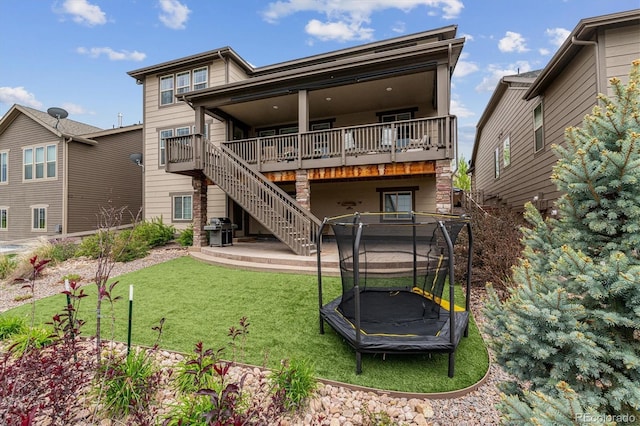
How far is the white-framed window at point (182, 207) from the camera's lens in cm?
1263

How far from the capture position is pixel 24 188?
1455cm

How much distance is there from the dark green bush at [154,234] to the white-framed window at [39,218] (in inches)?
257

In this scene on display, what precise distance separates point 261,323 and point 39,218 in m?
16.2

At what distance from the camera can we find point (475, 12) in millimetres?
9711

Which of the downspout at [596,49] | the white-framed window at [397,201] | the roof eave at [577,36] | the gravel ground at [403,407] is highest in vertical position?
the roof eave at [577,36]

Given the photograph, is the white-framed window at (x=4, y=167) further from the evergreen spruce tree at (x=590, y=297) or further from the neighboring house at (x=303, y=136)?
the evergreen spruce tree at (x=590, y=297)

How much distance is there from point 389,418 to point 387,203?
908 cm

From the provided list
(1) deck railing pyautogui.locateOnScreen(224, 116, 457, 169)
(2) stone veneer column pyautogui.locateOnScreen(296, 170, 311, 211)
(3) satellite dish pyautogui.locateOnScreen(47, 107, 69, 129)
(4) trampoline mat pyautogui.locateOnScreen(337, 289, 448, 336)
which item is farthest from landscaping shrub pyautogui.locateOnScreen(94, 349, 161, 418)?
(3) satellite dish pyautogui.locateOnScreen(47, 107, 69, 129)

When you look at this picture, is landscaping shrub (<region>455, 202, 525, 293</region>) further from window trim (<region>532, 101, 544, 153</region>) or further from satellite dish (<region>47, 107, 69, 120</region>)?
satellite dish (<region>47, 107, 69, 120</region>)

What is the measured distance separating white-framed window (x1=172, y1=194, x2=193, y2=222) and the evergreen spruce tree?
12.8 meters

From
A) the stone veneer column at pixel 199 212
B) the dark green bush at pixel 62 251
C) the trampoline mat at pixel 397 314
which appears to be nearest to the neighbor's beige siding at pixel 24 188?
the dark green bush at pixel 62 251

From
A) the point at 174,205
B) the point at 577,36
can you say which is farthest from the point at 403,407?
the point at 174,205

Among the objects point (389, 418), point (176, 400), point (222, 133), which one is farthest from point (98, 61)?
point (389, 418)

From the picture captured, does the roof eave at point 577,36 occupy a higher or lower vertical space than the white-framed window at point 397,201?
higher
